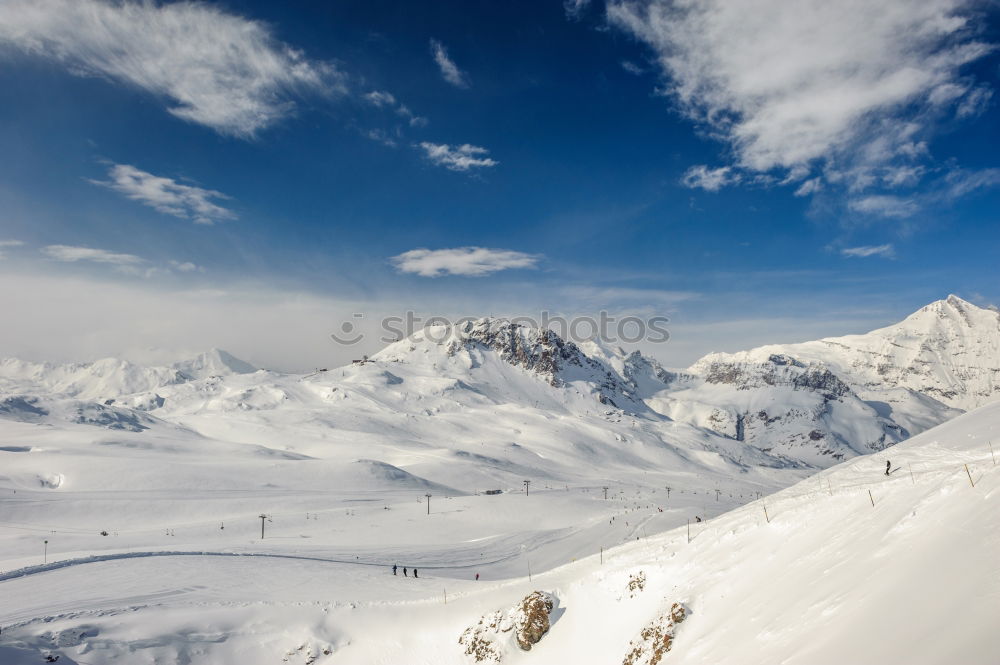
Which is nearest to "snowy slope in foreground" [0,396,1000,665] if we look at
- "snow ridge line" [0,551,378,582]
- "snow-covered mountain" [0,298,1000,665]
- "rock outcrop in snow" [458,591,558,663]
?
"snow-covered mountain" [0,298,1000,665]

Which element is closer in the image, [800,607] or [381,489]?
[800,607]

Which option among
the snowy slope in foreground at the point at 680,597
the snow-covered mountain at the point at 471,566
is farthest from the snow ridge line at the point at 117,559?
the snowy slope in foreground at the point at 680,597

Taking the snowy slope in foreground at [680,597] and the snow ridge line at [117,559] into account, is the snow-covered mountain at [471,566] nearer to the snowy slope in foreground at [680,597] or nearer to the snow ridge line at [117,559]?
the snowy slope in foreground at [680,597]

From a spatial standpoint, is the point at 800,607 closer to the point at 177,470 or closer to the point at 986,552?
the point at 986,552

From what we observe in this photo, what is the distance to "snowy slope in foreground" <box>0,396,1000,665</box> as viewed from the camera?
1292cm

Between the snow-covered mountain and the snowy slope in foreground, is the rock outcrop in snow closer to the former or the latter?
the snow-covered mountain

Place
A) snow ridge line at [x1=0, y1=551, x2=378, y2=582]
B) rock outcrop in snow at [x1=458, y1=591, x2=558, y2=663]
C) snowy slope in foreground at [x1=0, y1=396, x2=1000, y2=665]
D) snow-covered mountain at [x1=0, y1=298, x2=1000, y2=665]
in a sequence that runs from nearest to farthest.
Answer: snowy slope in foreground at [x1=0, y1=396, x2=1000, y2=665] → snow-covered mountain at [x1=0, y1=298, x2=1000, y2=665] → rock outcrop in snow at [x1=458, y1=591, x2=558, y2=663] → snow ridge line at [x1=0, y1=551, x2=378, y2=582]

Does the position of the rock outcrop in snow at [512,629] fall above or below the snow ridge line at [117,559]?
below

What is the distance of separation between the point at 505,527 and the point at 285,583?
127 feet

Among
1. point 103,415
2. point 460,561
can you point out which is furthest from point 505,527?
point 103,415

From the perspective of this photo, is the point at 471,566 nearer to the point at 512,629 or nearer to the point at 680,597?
the point at 512,629

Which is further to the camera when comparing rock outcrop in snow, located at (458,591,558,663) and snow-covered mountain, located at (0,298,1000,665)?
rock outcrop in snow, located at (458,591,558,663)

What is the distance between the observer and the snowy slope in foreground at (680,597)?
509 inches

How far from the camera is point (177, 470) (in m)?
93.6
